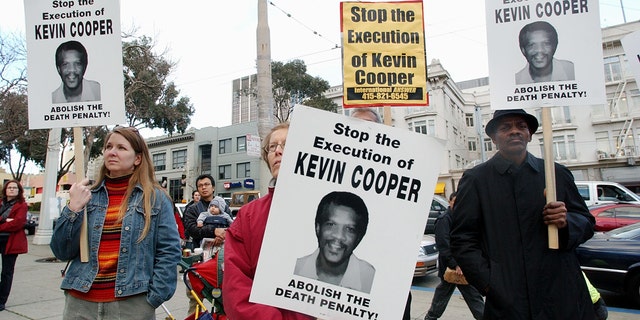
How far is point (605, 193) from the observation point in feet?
45.9

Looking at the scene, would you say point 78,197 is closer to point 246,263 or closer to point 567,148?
point 246,263

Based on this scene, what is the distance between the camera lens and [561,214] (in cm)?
213

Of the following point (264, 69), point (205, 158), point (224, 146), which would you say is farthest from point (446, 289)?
point (205, 158)

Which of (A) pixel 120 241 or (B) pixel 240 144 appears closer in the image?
(A) pixel 120 241

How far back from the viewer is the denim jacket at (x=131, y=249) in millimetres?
2363

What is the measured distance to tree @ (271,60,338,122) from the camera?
28.1 metres

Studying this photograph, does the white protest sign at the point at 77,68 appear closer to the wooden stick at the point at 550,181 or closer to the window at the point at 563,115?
the wooden stick at the point at 550,181

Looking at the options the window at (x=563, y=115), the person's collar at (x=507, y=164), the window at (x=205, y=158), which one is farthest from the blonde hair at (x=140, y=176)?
the window at (x=205, y=158)

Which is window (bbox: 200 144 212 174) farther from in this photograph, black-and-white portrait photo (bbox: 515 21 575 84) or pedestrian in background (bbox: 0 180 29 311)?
black-and-white portrait photo (bbox: 515 21 575 84)

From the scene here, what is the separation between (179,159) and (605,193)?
139 feet

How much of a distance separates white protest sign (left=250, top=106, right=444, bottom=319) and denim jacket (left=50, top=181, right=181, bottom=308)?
1.18 meters

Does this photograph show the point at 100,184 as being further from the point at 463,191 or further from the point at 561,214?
the point at 561,214

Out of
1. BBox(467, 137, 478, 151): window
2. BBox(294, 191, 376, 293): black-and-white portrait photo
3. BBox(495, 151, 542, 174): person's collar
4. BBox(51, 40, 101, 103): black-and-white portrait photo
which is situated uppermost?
BBox(467, 137, 478, 151): window

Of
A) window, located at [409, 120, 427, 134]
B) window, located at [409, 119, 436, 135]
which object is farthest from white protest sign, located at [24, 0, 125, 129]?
window, located at [409, 120, 427, 134]
